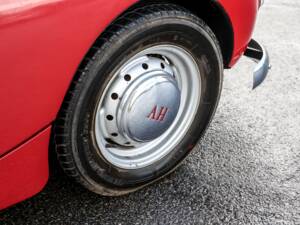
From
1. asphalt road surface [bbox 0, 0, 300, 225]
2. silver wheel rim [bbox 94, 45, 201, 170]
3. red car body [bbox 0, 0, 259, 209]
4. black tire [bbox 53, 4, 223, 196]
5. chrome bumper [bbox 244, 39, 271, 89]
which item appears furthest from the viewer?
chrome bumper [bbox 244, 39, 271, 89]

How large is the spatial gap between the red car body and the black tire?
0.06 metres

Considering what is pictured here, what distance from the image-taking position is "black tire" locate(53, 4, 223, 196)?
1406mm

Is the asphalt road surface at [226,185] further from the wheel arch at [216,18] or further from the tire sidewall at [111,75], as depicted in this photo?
the wheel arch at [216,18]

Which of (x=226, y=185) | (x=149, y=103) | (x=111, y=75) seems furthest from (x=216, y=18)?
(x=226, y=185)

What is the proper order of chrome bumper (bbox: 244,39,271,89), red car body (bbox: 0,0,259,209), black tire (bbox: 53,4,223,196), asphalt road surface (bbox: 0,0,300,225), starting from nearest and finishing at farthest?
1. red car body (bbox: 0,0,259,209)
2. black tire (bbox: 53,4,223,196)
3. asphalt road surface (bbox: 0,0,300,225)
4. chrome bumper (bbox: 244,39,271,89)

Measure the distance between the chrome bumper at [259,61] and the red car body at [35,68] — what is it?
925 millimetres

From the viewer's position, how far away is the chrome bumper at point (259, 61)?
83.1 inches

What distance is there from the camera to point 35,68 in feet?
4.03

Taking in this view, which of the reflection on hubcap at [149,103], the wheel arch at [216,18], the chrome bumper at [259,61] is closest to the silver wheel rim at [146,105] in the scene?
the reflection on hubcap at [149,103]

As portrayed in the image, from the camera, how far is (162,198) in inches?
74.7

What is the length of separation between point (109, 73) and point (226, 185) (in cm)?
89

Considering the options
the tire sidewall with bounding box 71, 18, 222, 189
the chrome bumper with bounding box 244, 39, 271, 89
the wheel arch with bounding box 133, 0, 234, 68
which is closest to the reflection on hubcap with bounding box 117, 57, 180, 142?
the tire sidewall with bounding box 71, 18, 222, 189

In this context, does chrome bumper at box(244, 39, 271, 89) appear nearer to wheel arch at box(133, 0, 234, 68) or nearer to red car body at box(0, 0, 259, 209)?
wheel arch at box(133, 0, 234, 68)

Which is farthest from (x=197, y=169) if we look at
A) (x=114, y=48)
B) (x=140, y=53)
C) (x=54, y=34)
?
(x=54, y=34)
